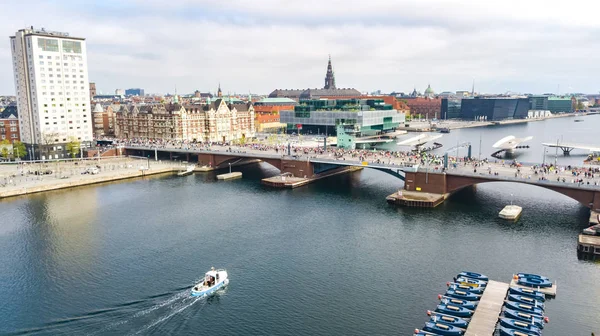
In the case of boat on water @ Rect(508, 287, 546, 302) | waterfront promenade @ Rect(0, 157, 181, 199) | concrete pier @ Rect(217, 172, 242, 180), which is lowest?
boat on water @ Rect(508, 287, 546, 302)

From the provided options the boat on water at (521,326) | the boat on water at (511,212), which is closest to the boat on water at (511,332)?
the boat on water at (521,326)

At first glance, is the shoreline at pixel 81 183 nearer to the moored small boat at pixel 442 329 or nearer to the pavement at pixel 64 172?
the pavement at pixel 64 172

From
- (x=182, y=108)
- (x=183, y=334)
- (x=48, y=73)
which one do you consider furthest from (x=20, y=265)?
(x=182, y=108)

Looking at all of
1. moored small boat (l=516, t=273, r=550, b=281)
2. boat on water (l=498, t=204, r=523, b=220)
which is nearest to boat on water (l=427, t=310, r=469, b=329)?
moored small boat (l=516, t=273, r=550, b=281)

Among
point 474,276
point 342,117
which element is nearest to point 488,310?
point 474,276

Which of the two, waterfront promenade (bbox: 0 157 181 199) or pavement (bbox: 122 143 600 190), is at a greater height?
pavement (bbox: 122 143 600 190)

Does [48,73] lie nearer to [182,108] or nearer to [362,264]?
[182,108]

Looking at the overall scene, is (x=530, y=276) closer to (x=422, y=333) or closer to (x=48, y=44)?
(x=422, y=333)

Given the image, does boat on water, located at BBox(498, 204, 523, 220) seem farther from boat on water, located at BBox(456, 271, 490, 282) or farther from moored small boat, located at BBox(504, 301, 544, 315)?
moored small boat, located at BBox(504, 301, 544, 315)
